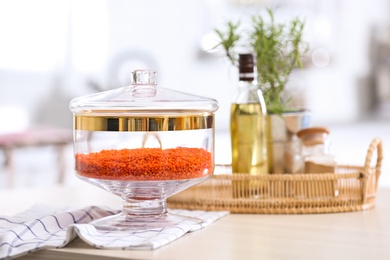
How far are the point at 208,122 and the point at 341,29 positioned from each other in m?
4.11

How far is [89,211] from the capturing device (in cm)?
117

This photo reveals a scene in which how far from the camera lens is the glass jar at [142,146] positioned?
3.39ft

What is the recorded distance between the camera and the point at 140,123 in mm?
1032

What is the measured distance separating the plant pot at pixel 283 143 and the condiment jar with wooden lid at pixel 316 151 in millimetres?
22

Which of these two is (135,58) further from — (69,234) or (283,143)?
(69,234)

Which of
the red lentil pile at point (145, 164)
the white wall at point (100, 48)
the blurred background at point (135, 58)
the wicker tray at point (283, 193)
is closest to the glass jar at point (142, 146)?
the red lentil pile at point (145, 164)

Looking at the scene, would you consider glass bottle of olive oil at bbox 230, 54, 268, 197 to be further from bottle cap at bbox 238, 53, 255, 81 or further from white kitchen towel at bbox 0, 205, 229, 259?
white kitchen towel at bbox 0, 205, 229, 259

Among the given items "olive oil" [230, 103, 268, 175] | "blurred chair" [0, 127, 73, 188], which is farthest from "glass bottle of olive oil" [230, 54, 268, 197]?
"blurred chair" [0, 127, 73, 188]

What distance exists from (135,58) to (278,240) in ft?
8.64

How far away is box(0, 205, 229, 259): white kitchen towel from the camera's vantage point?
0.94 m

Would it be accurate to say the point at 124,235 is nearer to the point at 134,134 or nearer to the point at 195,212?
the point at 134,134

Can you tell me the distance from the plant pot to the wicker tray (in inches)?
3.7

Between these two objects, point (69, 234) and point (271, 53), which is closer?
point (69, 234)

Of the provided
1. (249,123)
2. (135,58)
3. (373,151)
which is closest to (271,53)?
(249,123)
